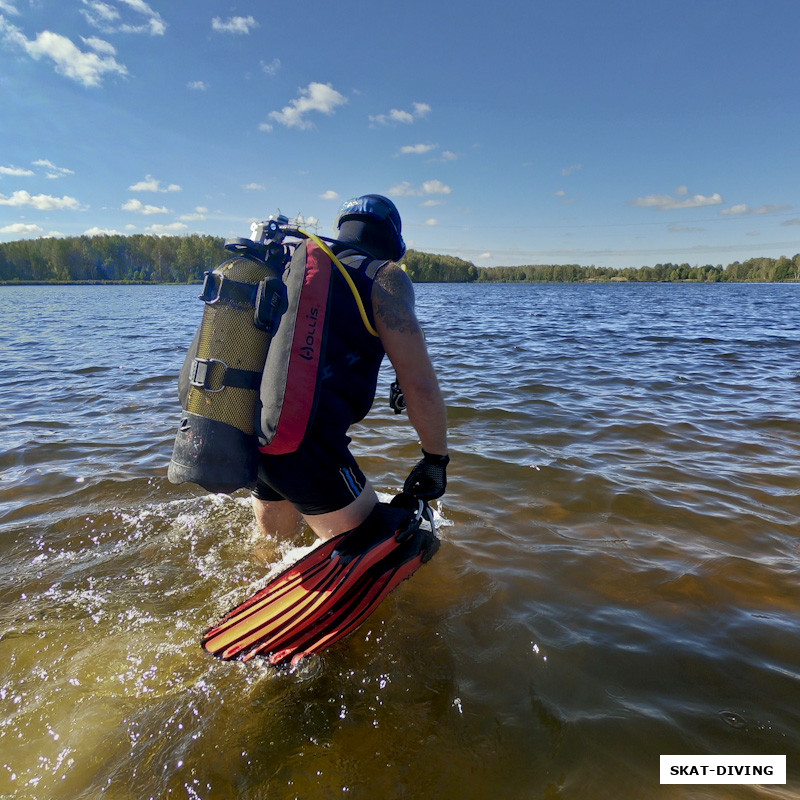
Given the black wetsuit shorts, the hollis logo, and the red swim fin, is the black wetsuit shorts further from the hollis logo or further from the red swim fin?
the hollis logo

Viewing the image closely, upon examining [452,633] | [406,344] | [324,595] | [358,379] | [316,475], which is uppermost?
[406,344]

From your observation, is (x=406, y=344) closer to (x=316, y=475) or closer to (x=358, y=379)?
(x=358, y=379)

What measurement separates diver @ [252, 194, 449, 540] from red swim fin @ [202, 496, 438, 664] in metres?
0.18

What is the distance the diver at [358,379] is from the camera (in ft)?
8.37

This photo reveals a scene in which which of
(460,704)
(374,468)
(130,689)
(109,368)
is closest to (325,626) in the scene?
(460,704)

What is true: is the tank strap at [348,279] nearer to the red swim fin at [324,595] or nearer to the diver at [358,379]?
the diver at [358,379]

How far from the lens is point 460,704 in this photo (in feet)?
8.16

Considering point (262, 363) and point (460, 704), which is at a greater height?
point (262, 363)

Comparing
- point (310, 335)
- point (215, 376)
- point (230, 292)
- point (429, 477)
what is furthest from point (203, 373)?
point (429, 477)

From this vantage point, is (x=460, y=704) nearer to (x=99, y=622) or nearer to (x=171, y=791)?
(x=171, y=791)

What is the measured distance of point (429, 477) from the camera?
3.04 m

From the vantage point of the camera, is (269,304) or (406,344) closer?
(269,304)

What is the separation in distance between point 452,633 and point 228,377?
7.09ft

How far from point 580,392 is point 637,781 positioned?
8110mm
